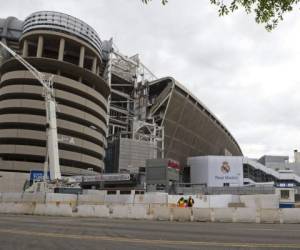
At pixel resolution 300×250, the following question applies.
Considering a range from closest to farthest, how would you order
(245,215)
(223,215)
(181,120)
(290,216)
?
(290,216)
(245,215)
(223,215)
(181,120)

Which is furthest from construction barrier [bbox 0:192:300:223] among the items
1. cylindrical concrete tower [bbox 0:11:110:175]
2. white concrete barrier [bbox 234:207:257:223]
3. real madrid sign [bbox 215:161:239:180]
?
real madrid sign [bbox 215:161:239:180]

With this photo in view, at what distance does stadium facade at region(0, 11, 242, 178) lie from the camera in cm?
7731

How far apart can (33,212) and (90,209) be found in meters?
5.10

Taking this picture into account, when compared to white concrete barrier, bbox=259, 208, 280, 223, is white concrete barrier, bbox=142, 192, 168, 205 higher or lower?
higher

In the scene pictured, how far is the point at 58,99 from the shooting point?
80.9 metres

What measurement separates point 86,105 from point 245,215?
6546 cm

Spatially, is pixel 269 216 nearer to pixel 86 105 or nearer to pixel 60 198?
pixel 60 198

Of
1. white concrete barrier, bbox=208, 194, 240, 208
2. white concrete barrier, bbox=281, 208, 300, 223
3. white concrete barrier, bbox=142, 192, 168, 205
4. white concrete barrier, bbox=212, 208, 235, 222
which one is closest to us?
white concrete barrier, bbox=281, 208, 300, 223

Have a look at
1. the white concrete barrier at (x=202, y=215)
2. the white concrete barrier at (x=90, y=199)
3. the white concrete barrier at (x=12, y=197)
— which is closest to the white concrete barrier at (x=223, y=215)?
the white concrete barrier at (x=202, y=215)

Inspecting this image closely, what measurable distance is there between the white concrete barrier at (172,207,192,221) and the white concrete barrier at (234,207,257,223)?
274cm

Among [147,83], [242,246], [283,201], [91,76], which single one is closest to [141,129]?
[147,83]

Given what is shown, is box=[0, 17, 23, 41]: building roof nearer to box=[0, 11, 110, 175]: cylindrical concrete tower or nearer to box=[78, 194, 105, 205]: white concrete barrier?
box=[0, 11, 110, 175]: cylindrical concrete tower

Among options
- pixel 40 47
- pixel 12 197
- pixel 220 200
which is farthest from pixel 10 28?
pixel 220 200

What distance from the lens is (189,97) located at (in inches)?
4146
